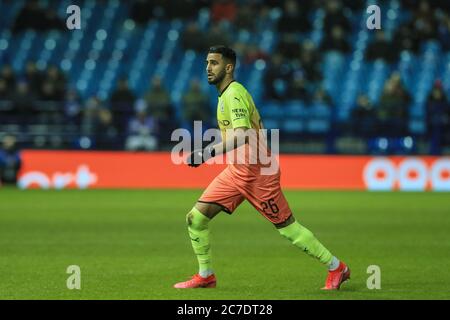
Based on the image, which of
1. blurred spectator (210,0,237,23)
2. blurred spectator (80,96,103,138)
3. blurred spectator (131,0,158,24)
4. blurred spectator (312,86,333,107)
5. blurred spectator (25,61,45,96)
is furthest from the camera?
blurred spectator (131,0,158,24)

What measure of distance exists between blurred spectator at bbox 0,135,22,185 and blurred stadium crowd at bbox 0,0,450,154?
2.37 feet

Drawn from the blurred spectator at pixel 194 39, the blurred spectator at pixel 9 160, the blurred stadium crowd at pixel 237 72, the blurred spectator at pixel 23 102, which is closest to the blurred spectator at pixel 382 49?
the blurred stadium crowd at pixel 237 72

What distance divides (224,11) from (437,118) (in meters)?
7.31

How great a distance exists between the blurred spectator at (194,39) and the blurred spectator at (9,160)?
5.77 metres

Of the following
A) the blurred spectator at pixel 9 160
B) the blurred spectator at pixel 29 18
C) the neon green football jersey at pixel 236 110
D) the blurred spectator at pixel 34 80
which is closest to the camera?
the neon green football jersey at pixel 236 110

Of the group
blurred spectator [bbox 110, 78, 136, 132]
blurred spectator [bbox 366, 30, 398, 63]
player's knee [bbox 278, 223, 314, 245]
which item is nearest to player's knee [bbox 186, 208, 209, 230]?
player's knee [bbox 278, 223, 314, 245]

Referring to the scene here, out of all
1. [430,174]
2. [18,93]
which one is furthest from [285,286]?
[18,93]

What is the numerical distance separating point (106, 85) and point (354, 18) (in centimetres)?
712

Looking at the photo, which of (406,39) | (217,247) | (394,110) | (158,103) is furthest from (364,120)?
(217,247)

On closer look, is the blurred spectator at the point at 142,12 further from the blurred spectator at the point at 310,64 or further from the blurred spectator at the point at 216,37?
the blurred spectator at the point at 310,64

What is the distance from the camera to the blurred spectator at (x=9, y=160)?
2272cm

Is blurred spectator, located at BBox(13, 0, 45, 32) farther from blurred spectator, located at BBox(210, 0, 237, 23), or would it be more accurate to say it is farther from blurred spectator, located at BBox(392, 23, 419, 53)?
blurred spectator, located at BBox(392, 23, 419, 53)

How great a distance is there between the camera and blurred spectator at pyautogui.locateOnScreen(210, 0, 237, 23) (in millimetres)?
27172
